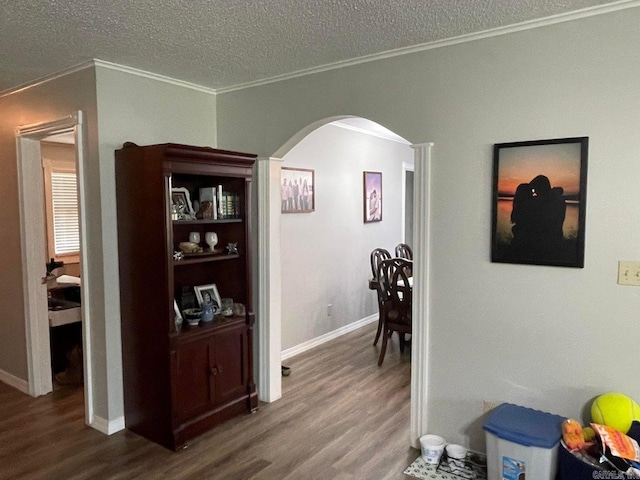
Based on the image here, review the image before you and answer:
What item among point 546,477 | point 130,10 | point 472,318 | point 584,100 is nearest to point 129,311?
point 130,10

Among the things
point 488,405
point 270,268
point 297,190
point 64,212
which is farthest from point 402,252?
point 64,212

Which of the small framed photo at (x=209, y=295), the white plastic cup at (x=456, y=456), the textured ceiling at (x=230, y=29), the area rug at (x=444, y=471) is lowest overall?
the area rug at (x=444, y=471)

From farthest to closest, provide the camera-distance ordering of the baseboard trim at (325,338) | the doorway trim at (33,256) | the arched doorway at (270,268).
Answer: the baseboard trim at (325,338) → the doorway trim at (33,256) → the arched doorway at (270,268)

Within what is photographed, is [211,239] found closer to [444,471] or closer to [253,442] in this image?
[253,442]

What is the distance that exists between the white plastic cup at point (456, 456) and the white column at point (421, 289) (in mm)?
224

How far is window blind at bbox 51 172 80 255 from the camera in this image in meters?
5.45

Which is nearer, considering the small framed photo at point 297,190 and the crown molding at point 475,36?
the crown molding at point 475,36

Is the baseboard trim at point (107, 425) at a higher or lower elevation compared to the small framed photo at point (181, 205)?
lower

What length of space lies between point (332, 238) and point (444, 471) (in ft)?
9.84

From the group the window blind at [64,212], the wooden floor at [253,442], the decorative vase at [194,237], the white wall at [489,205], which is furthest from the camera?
the window blind at [64,212]

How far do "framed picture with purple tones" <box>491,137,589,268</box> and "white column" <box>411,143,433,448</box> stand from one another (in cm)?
39

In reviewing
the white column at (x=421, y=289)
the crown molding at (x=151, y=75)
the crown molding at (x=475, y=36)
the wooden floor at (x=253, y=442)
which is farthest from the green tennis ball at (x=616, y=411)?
the crown molding at (x=151, y=75)

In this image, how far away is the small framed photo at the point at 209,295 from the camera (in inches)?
135

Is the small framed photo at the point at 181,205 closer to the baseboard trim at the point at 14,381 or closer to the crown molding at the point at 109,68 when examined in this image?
the crown molding at the point at 109,68
